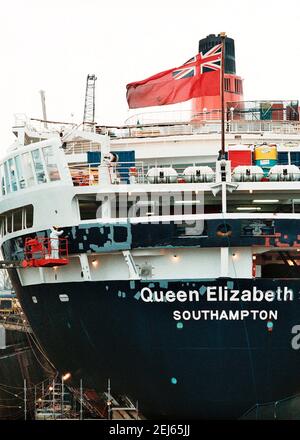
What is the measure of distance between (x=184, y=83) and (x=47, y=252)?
32.3 ft

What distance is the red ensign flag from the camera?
3484cm

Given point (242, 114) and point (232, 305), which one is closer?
point (232, 305)

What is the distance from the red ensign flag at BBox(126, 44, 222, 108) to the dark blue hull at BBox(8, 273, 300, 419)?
981cm

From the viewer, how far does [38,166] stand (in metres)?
31.8

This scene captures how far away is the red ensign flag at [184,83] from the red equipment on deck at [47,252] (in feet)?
29.5

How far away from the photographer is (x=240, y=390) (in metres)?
28.6

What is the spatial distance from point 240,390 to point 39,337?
873 cm

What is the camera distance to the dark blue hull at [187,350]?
28312 mm

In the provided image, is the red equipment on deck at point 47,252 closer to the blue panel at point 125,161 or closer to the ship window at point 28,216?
the ship window at point 28,216

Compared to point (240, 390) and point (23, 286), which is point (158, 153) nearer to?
point (23, 286)

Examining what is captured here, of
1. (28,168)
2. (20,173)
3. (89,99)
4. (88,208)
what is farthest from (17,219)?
(89,99)

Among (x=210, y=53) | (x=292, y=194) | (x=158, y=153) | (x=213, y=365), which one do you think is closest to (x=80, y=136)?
(x=158, y=153)

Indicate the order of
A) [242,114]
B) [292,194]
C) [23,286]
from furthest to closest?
[242,114], [23,286], [292,194]

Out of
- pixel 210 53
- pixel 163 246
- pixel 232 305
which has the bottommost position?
pixel 232 305
